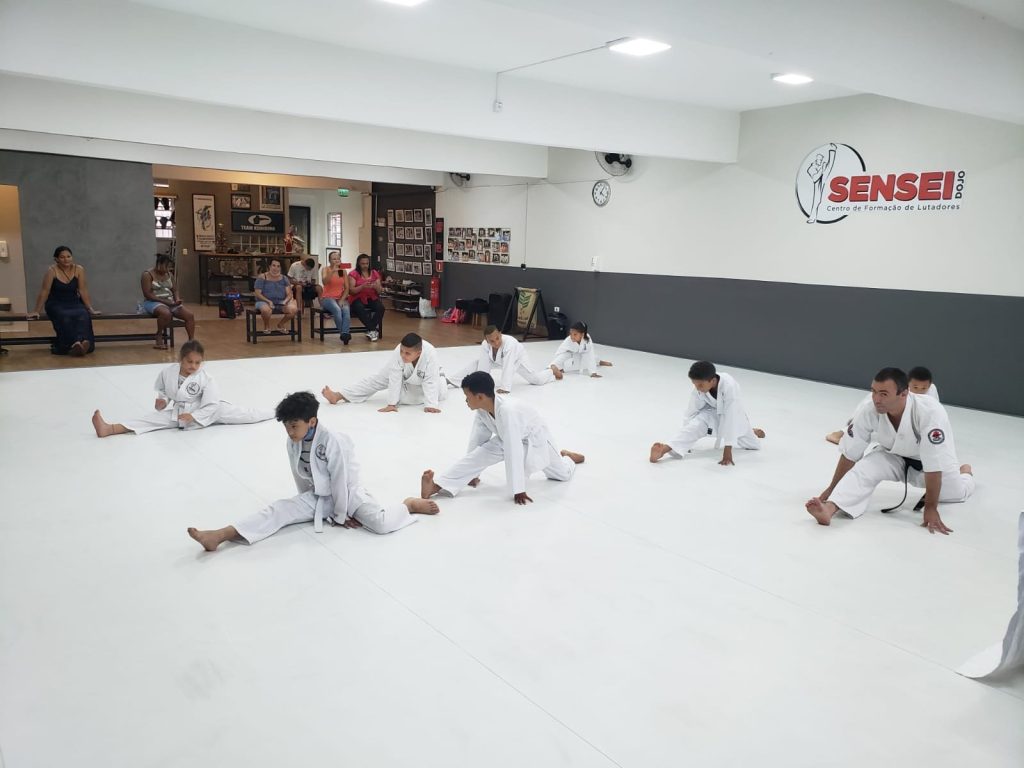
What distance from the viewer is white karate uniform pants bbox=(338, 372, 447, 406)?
6.75 meters

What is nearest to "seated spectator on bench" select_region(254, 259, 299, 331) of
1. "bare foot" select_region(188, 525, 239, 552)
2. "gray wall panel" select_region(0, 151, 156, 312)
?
"gray wall panel" select_region(0, 151, 156, 312)

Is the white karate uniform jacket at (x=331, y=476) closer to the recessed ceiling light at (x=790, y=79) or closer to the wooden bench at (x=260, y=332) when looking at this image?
the recessed ceiling light at (x=790, y=79)

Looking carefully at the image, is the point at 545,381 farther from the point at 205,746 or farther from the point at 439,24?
the point at 205,746

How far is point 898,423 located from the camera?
4078 millimetres

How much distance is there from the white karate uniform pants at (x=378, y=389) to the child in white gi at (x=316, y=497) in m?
2.90

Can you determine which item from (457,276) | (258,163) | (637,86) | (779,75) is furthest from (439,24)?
(457,276)

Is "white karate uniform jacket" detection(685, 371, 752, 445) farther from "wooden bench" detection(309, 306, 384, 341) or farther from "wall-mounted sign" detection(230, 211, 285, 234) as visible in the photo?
"wall-mounted sign" detection(230, 211, 285, 234)

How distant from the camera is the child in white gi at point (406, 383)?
21.4 feet

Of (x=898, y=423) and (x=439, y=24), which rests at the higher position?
(x=439, y=24)

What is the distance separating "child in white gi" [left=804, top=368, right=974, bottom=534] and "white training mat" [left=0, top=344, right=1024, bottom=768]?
14 centimetres

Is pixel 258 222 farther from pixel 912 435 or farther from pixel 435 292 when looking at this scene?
pixel 912 435

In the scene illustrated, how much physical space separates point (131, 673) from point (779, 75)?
7.16 meters

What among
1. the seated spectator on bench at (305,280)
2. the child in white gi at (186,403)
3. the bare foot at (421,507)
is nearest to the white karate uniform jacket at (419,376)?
the child in white gi at (186,403)

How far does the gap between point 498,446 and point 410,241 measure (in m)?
12.0
